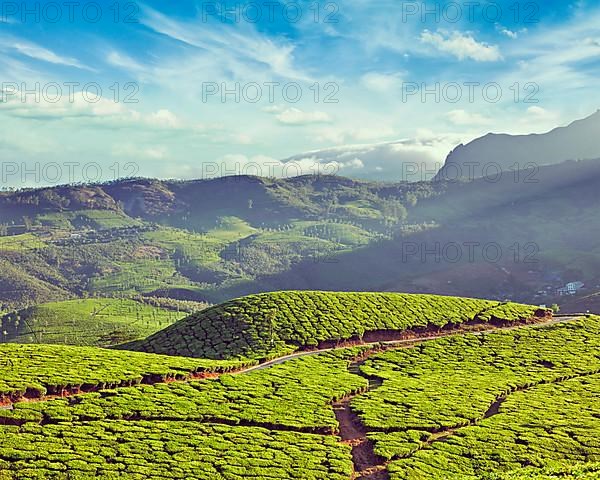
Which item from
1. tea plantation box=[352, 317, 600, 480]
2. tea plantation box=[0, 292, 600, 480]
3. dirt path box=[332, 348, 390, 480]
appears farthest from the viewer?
tea plantation box=[352, 317, 600, 480]

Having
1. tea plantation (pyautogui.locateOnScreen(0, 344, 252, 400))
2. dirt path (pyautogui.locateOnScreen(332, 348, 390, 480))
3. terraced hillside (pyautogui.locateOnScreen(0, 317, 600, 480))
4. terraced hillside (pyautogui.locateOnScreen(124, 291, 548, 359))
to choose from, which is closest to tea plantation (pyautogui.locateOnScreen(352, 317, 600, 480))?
terraced hillside (pyautogui.locateOnScreen(0, 317, 600, 480))

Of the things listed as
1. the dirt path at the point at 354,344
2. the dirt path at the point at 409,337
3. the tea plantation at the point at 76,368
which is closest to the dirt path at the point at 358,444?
the dirt path at the point at 354,344

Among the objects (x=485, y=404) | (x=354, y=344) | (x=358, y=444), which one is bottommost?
(x=358, y=444)

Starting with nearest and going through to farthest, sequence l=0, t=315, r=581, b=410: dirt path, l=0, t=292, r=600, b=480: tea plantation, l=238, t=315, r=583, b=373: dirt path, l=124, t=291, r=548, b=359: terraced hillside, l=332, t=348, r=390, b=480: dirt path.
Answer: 1. l=0, t=292, r=600, b=480: tea plantation
2. l=332, t=348, r=390, b=480: dirt path
3. l=0, t=315, r=581, b=410: dirt path
4. l=238, t=315, r=583, b=373: dirt path
5. l=124, t=291, r=548, b=359: terraced hillside

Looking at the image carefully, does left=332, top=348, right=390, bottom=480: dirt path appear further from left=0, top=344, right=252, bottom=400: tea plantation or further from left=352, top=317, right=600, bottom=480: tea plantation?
left=0, top=344, right=252, bottom=400: tea plantation

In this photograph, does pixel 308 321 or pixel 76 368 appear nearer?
pixel 76 368

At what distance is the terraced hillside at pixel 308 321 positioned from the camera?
75.7 metres

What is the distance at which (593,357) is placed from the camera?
73312mm

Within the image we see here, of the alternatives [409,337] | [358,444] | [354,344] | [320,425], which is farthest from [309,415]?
[409,337]

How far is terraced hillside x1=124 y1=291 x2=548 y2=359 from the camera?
2980 inches

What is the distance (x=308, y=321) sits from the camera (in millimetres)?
81812

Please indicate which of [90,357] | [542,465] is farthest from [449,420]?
[90,357]

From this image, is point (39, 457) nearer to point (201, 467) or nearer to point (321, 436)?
point (201, 467)

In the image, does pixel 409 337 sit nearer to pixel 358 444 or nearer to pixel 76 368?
pixel 358 444
